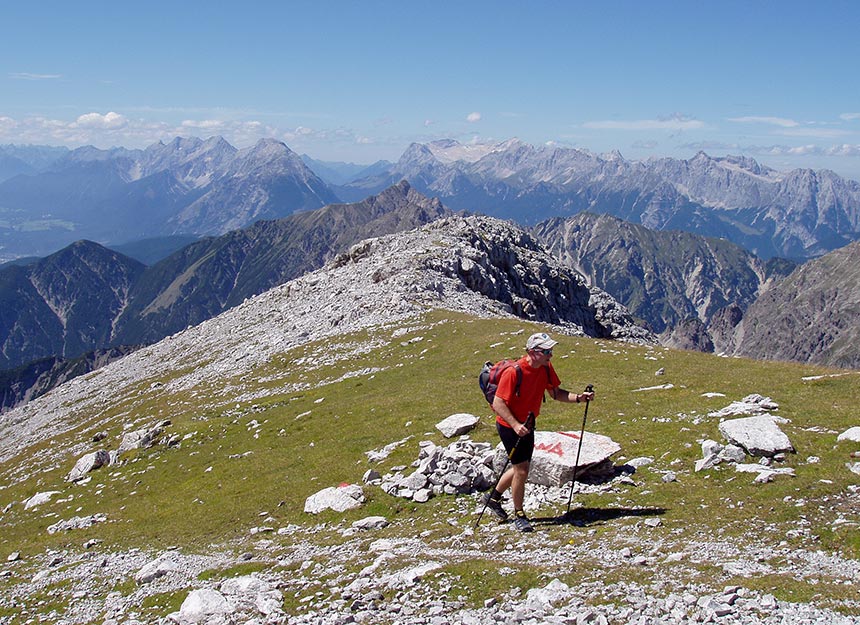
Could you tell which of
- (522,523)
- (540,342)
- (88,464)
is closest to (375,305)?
(88,464)

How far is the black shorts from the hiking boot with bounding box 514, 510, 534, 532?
A: 1430mm

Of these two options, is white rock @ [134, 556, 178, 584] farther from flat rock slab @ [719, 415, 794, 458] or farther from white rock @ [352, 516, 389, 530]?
flat rock slab @ [719, 415, 794, 458]

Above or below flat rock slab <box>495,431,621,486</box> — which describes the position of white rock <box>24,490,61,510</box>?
below

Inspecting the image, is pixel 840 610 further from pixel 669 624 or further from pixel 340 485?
pixel 340 485

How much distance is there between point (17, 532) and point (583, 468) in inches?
1146

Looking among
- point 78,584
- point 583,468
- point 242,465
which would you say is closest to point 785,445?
point 583,468

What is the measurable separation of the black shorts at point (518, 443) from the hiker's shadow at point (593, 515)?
1948 millimetres

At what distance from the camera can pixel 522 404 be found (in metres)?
15.4

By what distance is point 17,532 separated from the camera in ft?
97.6

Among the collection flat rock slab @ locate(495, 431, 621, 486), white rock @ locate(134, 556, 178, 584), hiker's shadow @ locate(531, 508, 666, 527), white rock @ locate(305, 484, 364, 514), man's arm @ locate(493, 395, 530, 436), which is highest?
man's arm @ locate(493, 395, 530, 436)

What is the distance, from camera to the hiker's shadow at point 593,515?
1551 centimetres

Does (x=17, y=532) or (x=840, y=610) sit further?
(x=17, y=532)

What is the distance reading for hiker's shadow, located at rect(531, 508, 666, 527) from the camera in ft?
50.9

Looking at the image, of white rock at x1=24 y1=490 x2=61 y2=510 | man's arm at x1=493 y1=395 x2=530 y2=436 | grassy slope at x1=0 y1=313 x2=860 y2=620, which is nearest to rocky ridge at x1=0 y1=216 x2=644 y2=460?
grassy slope at x1=0 y1=313 x2=860 y2=620
